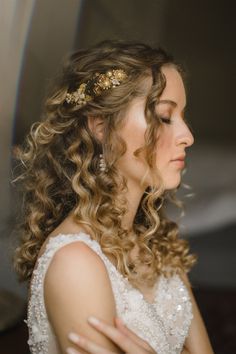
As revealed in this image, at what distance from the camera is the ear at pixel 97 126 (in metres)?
1.46

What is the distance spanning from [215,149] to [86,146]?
1.18 metres

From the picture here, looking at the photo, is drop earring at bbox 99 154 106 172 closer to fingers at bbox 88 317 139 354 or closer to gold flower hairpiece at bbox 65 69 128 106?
gold flower hairpiece at bbox 65 69 128 106

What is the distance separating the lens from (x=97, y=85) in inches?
56.7

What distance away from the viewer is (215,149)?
2525 mm

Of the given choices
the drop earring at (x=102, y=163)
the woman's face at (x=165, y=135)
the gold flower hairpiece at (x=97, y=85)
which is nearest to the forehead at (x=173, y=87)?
the woman's face at (x=165, y=135)

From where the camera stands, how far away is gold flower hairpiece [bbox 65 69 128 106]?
1430 mm

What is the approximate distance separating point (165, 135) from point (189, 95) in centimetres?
109

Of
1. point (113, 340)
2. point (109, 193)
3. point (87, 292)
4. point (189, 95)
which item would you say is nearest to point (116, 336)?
point (113, 340)

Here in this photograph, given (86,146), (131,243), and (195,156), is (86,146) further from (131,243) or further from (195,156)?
(195,156)

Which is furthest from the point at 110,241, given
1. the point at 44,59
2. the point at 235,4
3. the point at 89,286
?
the point at 235,4

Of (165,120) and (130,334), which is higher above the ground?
(165,120)

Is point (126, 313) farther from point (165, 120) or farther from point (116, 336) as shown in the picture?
point (165, 120)

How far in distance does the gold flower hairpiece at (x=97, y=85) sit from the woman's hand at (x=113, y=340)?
583 millimetres

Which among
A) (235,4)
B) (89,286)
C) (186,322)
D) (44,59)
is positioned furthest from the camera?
(235,4)
